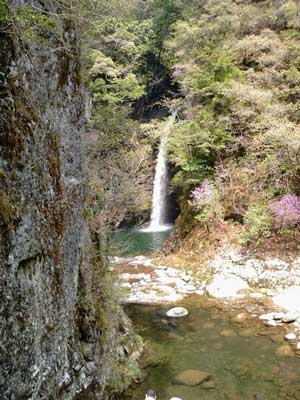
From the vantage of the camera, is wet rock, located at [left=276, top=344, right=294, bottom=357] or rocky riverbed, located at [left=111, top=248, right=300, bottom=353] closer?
wet rock, located at [left=276, top=344, right=294, bottom=357]

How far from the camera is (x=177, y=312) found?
28.1 feet

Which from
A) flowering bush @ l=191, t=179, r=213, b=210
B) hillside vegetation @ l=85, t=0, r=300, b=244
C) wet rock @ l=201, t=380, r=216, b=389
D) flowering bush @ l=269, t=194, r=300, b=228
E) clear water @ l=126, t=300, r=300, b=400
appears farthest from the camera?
flowering bush @ l=191, t=179, r=213, b=210

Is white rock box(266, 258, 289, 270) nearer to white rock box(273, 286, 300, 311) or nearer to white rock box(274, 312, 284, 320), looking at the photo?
white rock box(273, 286, 300, 311)

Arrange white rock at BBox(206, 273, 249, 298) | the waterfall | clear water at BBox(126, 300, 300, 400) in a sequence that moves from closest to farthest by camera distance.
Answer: clear water at BBox(126, 300, 300, 400), white rock at BBox(206, 273, 249, 298), the waterfall

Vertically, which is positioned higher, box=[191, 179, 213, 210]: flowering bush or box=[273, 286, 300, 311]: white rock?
box=[191, 179, 213, 210]: flowering bush

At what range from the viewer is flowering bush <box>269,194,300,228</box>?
10.3m

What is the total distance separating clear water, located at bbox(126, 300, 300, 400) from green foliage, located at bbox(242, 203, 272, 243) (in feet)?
9.41

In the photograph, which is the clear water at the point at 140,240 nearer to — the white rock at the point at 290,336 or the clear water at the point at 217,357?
the clear water at the point at 217,357

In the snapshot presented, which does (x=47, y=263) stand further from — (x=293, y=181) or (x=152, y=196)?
(x=152, y=196)

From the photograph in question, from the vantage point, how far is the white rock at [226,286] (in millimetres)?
9578

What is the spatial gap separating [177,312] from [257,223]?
144 inches

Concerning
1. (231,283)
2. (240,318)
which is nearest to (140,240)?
(231,283)

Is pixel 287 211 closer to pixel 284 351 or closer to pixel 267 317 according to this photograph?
pixel 267 317

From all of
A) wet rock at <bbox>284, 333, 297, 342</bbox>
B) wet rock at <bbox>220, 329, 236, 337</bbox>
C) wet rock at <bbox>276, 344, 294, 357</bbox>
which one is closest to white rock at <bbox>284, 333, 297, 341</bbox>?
wet rock at <bbox>284, 333, 297, 342</bbox>
